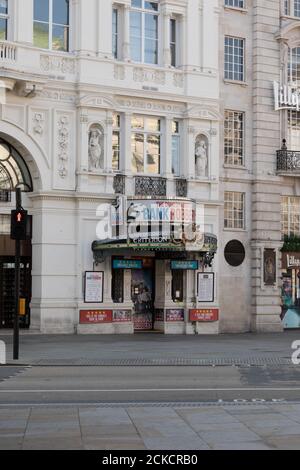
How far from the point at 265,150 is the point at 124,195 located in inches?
297

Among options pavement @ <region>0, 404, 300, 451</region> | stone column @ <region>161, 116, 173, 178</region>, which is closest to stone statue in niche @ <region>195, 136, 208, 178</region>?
stone column @ <region>161, 116, 173, 178</region>

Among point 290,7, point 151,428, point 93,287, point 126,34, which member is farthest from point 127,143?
point 151,428

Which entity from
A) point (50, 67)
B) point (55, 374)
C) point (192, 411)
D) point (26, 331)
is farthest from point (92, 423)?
point (50, 67)

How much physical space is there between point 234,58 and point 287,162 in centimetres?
483

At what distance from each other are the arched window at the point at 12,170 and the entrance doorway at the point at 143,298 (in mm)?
5428

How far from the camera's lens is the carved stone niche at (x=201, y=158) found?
32969mm

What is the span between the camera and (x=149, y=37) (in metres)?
32.9

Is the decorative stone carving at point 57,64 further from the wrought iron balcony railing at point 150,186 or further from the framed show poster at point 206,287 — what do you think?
the framed show poster at point 206,287

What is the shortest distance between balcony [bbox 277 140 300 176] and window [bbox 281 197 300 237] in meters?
1.34

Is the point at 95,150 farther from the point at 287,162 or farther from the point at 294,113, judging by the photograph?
the point at 294,113

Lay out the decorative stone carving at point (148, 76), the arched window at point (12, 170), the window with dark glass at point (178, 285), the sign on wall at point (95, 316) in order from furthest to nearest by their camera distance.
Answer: the window with dark glass at point (178, 285)
the decorative stone carving at point (148, 76)
the arched window at point (12, 170)
the sign on wall at point (95, 316)

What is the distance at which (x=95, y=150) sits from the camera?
30.8 m

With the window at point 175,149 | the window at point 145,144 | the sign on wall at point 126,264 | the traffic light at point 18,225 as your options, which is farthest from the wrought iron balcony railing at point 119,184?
the traffic light at point 18,225
